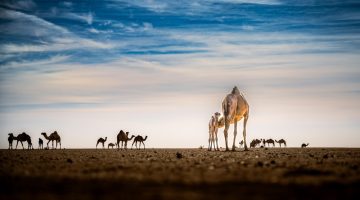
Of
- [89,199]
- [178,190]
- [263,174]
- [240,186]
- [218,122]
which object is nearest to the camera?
[89,199]

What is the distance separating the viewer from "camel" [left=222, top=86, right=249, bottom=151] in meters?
30.7

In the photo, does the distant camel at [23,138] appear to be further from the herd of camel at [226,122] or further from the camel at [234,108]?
the camel at [234,108]

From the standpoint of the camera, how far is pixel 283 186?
7184 mm

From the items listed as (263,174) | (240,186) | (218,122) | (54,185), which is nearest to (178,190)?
(240,186)

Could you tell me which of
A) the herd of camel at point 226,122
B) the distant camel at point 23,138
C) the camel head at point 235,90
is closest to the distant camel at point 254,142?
the herd of camel at point 226,122

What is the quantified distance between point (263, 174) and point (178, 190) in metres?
3.21

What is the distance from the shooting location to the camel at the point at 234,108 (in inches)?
1208

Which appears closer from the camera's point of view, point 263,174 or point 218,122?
point 263,174

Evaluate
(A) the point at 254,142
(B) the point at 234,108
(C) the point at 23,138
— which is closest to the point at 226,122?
(B) the point at 234,108

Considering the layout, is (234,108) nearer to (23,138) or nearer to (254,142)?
(23,138)

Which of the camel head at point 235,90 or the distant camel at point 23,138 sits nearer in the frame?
the camel head at point 235,90

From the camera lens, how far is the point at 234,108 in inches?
1219

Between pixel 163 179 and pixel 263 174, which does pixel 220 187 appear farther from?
pixel 263 174

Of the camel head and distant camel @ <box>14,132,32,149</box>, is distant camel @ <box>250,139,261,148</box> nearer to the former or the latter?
distant camel @ <box>14,132,32,149</box>
